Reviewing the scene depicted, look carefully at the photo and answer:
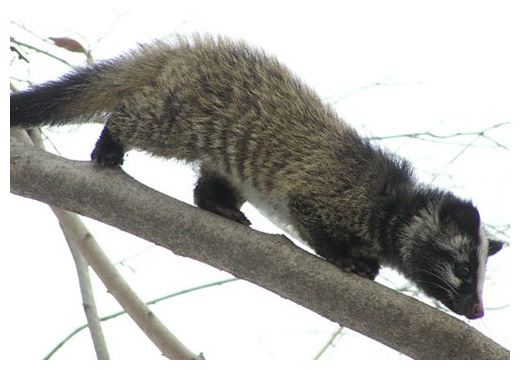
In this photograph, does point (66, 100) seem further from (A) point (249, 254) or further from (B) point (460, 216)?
(B) point (460, 216)

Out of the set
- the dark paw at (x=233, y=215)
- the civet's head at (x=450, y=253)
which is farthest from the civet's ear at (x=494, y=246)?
the dark paw at (x=233, y=215)

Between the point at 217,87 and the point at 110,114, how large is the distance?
0.80 meters

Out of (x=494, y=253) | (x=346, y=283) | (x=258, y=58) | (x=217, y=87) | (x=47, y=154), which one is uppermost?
(x=258, y=58)

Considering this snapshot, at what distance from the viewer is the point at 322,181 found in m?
4.46

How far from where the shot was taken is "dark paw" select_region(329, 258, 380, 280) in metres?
3.89

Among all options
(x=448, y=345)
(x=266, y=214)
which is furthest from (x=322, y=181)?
(x=448, y=345)

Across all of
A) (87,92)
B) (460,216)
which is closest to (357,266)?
(460,216)

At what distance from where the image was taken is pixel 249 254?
3.47 m

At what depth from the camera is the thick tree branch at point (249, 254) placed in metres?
3.20

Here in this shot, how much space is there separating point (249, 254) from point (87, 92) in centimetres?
193

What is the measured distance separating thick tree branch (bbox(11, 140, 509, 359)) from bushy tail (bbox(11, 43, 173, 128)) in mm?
698

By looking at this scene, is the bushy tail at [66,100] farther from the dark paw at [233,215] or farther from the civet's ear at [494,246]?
the civet's ear at [494,246]

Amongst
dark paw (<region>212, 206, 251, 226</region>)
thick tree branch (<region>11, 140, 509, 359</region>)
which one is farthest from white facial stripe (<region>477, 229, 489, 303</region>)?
dark paw (<region>212, 206, 251, 226</region>)

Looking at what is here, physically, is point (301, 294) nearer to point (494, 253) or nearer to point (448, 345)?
point (448, 345)
